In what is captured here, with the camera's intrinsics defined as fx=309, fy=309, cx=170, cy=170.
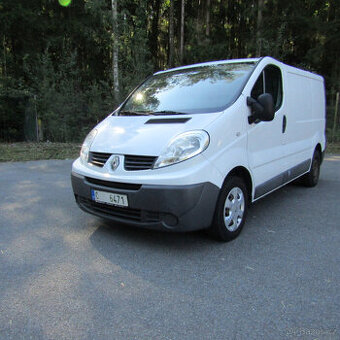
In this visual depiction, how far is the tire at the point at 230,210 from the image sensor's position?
2930 millimetres

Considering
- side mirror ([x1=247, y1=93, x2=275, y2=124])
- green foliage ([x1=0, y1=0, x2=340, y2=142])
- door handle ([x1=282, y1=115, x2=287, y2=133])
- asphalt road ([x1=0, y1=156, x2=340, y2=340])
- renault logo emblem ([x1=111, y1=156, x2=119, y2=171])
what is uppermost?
green foliage ([x1=0, y1=0, x2=340, y2=142])

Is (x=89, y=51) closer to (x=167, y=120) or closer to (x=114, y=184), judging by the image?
(x=167, y=120)

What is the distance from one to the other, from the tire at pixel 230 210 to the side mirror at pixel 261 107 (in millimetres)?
683

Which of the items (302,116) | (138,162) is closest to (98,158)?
(138,162)

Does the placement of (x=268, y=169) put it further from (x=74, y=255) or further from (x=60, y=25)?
(x=60, y=25)

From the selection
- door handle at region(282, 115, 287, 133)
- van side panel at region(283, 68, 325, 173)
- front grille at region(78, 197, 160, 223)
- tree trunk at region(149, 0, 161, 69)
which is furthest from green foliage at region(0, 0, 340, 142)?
door handle at region(282, 115, 287, 133)

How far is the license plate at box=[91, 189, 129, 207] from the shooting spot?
287 cm

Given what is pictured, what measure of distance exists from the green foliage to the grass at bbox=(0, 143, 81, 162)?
1631 millimetres

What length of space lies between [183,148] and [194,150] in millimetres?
100

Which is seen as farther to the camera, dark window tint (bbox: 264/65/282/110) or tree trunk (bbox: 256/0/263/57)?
tree trunk (bbox: 256/0/263/57)

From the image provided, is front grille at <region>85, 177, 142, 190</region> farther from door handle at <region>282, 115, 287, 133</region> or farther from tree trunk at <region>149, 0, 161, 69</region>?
tree trunk at <region>149, 0, 161, 69</region>

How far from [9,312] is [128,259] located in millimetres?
1020

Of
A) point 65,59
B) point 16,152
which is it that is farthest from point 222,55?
point 16,152

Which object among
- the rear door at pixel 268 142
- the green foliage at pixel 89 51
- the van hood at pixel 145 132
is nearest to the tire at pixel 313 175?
the rear door at pixel 268 142
